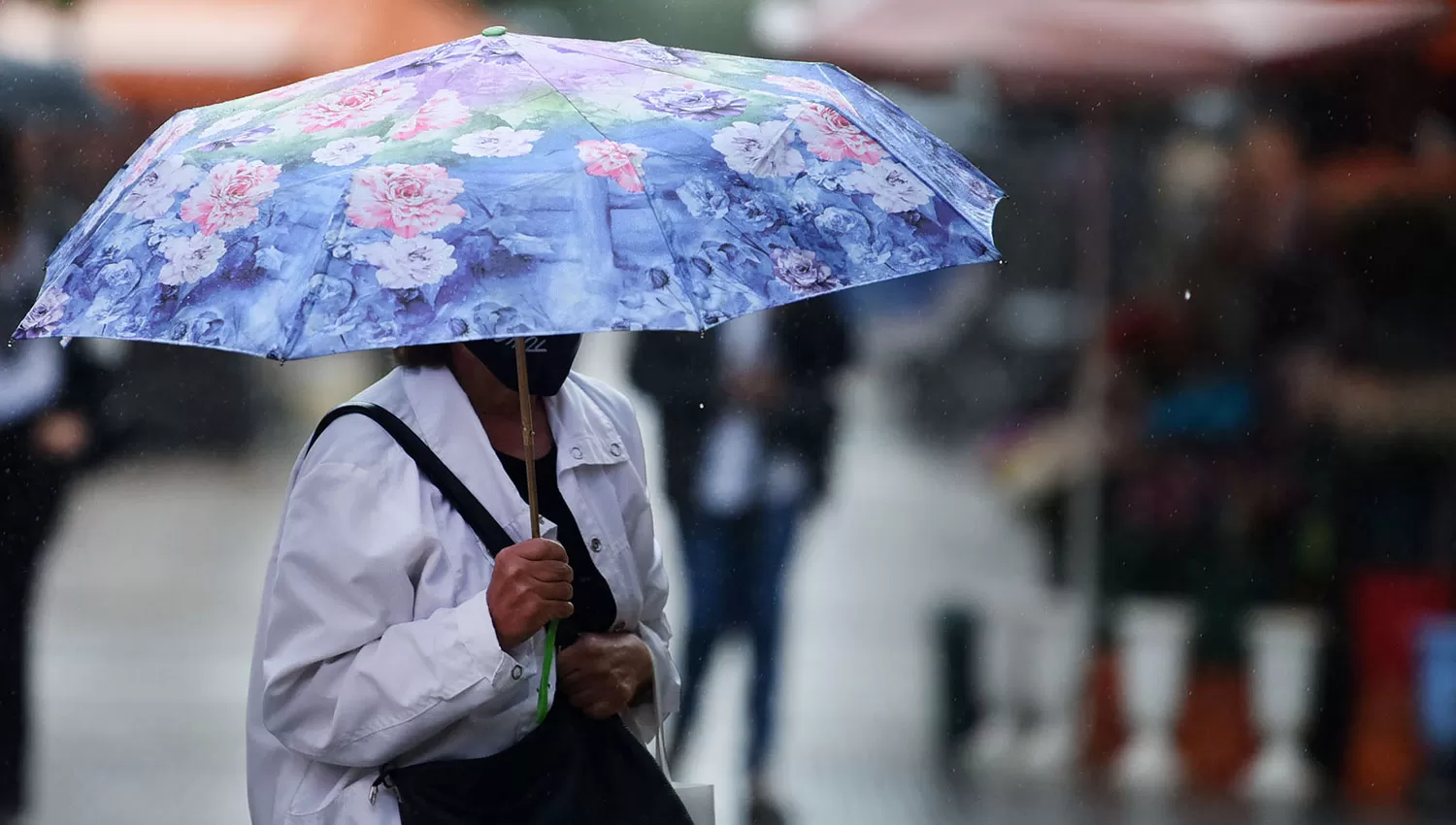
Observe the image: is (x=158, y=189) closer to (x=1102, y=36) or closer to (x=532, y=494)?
(x=532, y=494)

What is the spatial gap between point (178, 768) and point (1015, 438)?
2.59 m

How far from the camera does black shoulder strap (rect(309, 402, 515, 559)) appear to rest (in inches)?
88.0

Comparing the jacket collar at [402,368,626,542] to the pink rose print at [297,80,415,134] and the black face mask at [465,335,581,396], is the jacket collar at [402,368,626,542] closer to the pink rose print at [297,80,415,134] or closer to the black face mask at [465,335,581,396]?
the black face mask at [465,335,581,396]

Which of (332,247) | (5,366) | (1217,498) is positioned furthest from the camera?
(1217,498)

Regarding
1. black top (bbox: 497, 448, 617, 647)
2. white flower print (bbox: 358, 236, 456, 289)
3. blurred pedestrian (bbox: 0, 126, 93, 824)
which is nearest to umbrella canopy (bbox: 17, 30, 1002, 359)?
white flower print (bbox: 358, 236, 456, 289)

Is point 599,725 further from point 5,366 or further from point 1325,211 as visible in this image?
point 1325,211

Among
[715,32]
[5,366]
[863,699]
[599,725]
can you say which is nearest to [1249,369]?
[863,699]

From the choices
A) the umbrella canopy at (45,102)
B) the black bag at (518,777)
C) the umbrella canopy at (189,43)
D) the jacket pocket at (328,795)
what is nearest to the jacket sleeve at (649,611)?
the black bag at (518,777)

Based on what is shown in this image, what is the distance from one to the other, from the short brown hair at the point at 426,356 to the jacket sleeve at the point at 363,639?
221 mm

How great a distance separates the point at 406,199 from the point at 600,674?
80 cm

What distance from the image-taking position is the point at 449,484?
7.36ft

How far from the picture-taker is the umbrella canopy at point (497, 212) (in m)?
1.83

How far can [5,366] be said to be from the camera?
428cm

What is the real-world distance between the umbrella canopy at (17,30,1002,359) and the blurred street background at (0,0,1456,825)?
2.31 m
